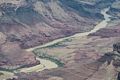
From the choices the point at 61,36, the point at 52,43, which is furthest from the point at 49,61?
the point at 61,36

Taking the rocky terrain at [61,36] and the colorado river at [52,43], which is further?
the colorado river at [52,43]

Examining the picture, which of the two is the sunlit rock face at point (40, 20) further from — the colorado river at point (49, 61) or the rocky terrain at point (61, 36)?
the colorado river at point (49, 61)

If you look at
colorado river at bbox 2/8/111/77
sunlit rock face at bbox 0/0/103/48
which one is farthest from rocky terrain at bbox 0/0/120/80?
colorado river at bbox 2/8/111/77

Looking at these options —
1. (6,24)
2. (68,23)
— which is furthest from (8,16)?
(68,23)

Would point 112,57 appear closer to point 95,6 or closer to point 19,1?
point 19,1

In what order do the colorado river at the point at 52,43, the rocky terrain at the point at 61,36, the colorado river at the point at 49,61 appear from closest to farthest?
the rocky terrain at the point at 61,36, the colorado river at the point at 49,61, the colorado river at the point at 52,43

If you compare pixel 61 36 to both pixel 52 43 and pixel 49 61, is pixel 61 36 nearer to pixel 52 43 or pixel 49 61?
pixel 52 43

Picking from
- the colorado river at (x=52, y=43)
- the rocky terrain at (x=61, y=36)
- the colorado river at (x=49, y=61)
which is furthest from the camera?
the colorado river at (x=52, y=43)

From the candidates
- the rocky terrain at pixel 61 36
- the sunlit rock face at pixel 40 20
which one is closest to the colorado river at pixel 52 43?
the rocky terrain at pixel 61 36
